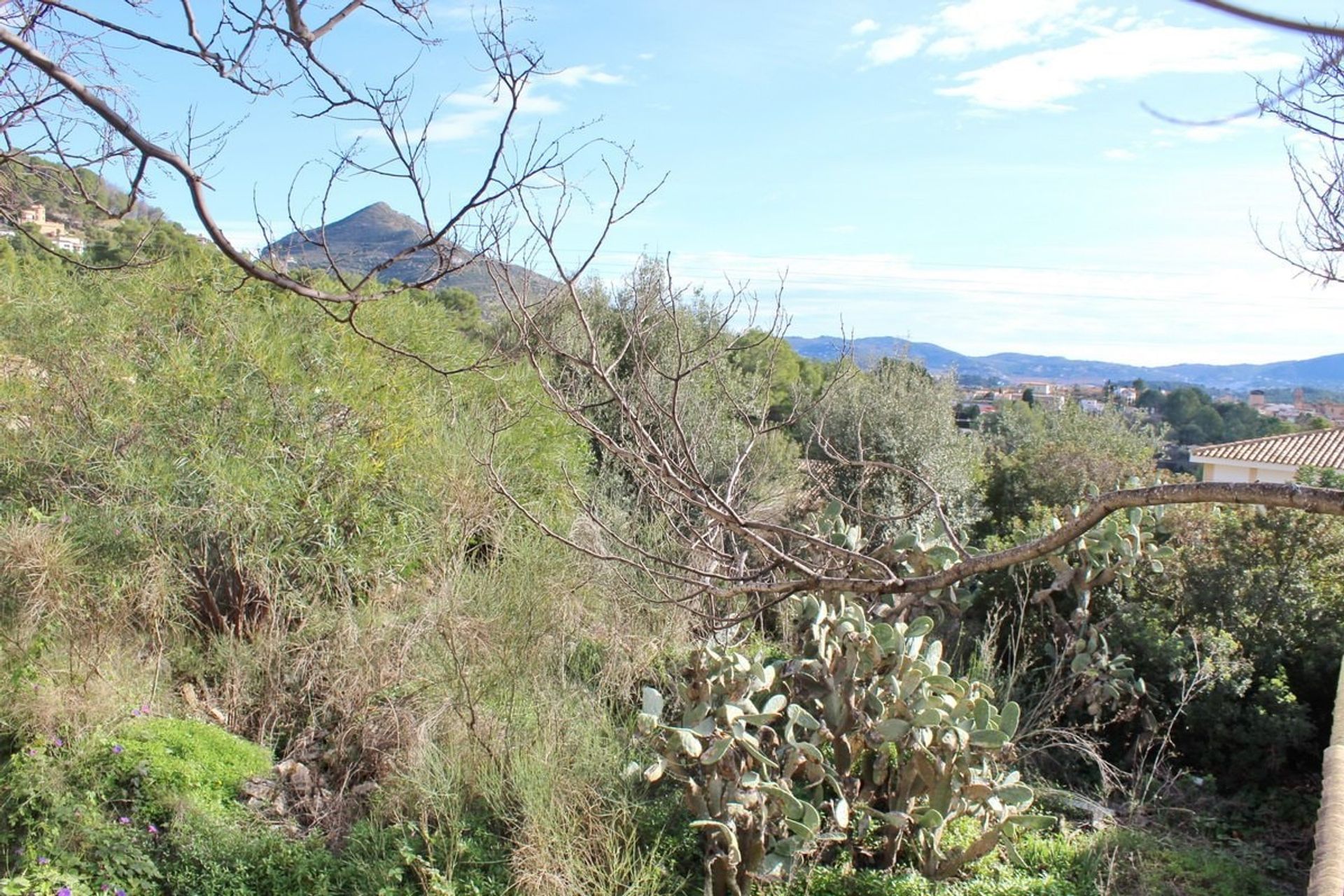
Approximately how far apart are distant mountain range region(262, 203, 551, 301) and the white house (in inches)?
697

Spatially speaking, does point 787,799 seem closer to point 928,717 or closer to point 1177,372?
point 928,717

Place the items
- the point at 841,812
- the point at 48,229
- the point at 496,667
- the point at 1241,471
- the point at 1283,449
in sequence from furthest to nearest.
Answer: the point at 1241,471 → the point at 1283,449 → the point at 496,667 → the point at 48,229 → the point at 841,812

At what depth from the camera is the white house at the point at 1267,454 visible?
19.1 m

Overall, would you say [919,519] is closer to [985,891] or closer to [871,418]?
[871,418]

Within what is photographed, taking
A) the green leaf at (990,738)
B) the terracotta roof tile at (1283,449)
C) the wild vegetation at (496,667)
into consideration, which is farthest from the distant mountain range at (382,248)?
the terracotta roof tile at (1283,449)

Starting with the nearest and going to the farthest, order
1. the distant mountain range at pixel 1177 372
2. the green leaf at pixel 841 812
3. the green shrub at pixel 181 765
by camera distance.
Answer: the green leaf at pixel 841 812
the green shrub at pixel 181 765
the distant mountain range at pixel 1177 372

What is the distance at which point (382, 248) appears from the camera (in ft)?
16.1

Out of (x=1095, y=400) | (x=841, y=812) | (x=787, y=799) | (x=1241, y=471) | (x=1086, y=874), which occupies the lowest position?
(x=1086, y=874)

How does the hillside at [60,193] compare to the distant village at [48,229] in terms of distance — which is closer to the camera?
the hillside at [60,193]

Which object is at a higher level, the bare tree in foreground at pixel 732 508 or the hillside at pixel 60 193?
the hillside at pixel 60 193

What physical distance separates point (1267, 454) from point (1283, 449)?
0.46 m

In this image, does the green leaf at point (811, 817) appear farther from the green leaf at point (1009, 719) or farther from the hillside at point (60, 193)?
the hillside at point (60, 193)

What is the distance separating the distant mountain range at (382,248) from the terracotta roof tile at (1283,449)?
17592 millimetres

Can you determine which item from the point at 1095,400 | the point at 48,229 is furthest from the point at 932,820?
the point at 1095,400
